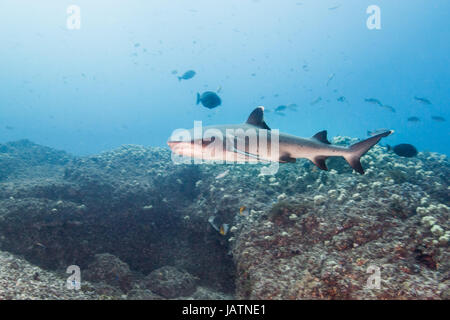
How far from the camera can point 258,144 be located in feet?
17.0

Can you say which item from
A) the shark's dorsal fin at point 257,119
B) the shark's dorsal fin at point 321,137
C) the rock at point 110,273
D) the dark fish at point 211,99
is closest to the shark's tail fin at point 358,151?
the shark's dorsal fin at point 321,137

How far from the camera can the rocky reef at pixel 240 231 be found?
4.98 meters

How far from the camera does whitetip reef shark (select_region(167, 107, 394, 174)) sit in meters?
3.99

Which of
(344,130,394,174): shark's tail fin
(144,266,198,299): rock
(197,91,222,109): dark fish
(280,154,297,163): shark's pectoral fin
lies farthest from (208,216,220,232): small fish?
(197,91,222,109): dark fish

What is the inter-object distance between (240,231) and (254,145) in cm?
385

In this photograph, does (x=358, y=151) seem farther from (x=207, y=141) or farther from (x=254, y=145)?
(x=207, y=141)

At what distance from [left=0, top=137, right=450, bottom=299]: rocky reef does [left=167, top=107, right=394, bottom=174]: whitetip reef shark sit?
200cm

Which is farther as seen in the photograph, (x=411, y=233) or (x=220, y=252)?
(x=220, y=252)

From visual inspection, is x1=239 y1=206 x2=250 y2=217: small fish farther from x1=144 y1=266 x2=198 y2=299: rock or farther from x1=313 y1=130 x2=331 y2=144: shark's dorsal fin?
x1=313 y1=130 x2=331 y2=144: shark's dorsal fin

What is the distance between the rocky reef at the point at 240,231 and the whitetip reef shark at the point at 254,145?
2003mm

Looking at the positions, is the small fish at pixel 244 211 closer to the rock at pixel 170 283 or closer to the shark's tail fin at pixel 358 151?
the rock at pixel 170 283

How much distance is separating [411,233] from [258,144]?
4.13 metres
